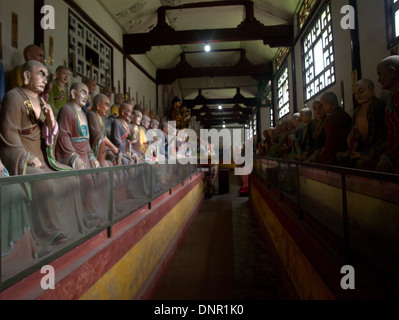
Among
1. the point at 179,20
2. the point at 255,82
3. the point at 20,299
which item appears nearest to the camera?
the point at 20,299

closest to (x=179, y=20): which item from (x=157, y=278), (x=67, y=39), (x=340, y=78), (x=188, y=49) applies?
(x=188, y=49)

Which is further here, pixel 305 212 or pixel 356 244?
pixel 305 212

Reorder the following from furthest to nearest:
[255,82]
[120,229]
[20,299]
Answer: [255,82] < [120,229] < [20,299]

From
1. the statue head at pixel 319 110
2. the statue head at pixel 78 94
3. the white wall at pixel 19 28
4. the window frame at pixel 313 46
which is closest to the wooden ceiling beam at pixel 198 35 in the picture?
the window frame at pixel 313 46

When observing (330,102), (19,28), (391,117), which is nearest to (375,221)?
(391,117)

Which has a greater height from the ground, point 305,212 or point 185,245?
point 305,212

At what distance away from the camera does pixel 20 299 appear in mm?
1315

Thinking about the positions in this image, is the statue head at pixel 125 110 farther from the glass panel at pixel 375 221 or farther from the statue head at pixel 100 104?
the glass panel at pixel 375 221

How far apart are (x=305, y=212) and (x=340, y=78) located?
3.18 m

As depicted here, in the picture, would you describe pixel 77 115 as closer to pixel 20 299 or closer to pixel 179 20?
pixel 20 299

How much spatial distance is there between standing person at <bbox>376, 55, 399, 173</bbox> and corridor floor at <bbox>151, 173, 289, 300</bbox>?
1.99 meters

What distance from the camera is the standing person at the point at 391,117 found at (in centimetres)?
243

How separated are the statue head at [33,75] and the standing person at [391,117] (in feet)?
10.8

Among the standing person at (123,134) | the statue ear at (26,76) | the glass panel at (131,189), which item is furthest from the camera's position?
the standing person at (123,134)
